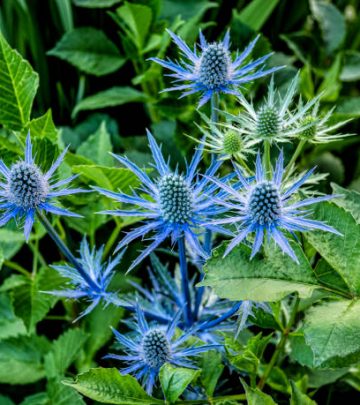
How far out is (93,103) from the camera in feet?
3.58

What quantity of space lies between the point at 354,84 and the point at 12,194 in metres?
0.99

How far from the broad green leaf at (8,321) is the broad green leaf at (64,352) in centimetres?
8

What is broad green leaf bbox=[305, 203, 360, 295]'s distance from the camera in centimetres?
59

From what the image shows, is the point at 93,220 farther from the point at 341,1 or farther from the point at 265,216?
the point at 341,1

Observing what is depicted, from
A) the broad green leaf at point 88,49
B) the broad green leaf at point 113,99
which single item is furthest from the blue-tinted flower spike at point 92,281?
the broad green leaf at point 88,49

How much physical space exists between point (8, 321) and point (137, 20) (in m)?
0.54

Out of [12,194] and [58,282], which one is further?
[58,282]

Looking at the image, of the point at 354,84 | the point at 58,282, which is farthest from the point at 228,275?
the point at 354,84

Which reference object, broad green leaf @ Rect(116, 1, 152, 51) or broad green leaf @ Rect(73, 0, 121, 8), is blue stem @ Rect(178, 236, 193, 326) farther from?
broad green leaf @ Rect(73, 0, 121, 8)

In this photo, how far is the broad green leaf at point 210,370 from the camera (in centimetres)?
68

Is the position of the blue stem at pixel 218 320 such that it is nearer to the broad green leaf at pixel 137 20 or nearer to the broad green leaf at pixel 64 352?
the broad green leaf at pixel 64 352

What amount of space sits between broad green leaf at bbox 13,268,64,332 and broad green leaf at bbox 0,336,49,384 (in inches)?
3.6

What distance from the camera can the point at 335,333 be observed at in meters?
0.53

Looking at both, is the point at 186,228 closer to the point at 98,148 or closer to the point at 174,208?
the point at 174,208
